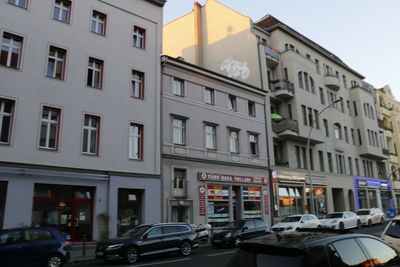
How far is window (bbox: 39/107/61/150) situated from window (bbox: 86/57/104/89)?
2.82m

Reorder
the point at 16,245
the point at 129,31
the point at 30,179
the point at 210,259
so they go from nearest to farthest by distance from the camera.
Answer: the point at 16,245
the point at 210,259
the point at 30,179
the point at 129,31

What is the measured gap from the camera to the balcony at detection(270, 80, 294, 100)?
32.4 metres

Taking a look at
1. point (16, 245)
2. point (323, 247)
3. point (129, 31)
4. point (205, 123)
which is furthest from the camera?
point (205, 123)

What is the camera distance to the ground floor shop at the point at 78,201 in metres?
15.9

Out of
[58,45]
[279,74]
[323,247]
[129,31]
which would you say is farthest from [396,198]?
[323,247]

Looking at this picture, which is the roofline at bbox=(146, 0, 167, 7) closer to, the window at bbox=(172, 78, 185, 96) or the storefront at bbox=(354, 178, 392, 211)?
the window at bbox=(172, 78, 185, 96)

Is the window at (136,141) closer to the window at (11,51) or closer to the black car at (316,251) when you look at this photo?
the window at (11,51)

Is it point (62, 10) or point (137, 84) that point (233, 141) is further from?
point (62, 10)

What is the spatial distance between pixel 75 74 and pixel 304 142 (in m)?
23.0

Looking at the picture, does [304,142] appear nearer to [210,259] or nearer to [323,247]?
[210,259]

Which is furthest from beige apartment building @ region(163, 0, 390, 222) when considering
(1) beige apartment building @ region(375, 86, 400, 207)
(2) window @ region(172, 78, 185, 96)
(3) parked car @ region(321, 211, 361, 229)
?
(2) window @ region(172, 78, 185, 96)

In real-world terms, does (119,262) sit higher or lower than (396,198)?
lower

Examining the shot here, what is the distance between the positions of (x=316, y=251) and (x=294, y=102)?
30.4 m

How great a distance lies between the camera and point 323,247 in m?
4.29
